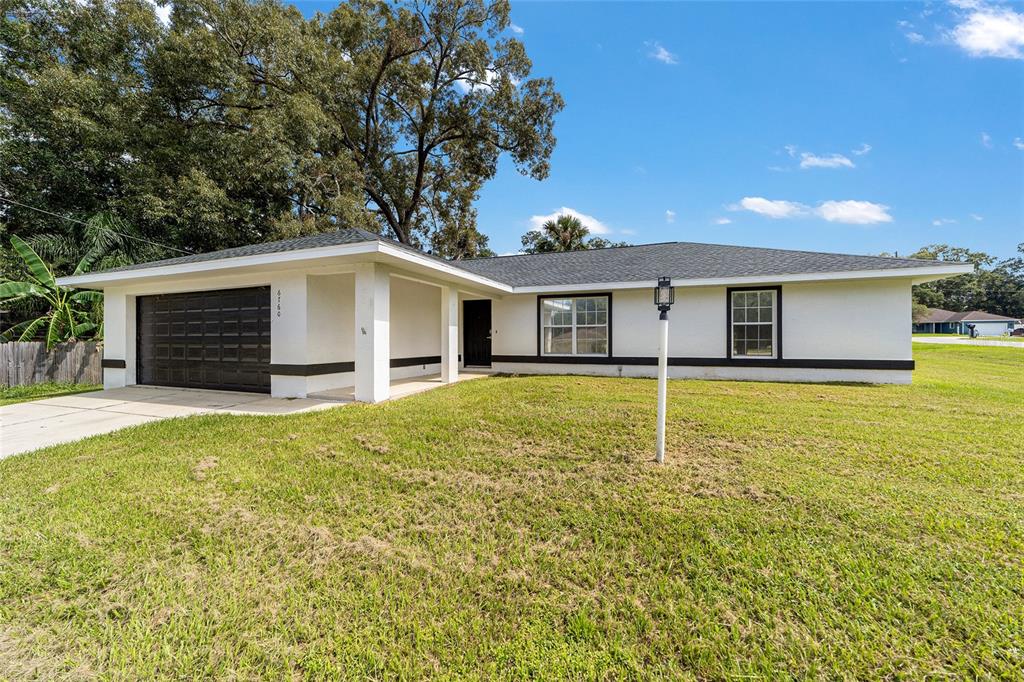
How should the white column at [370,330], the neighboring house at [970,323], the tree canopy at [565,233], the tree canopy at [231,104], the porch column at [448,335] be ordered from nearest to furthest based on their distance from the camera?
the white column at [370,330]
the porch column at [448,335]
the tree canopy at [231,104]
the tree canopy at [565,233]
the neighboring house at [970,323]

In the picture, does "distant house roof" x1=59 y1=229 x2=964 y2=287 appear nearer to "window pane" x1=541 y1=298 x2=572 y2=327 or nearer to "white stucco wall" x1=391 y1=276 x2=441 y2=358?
"window pane" x1=541 y1=298 x2=572 y2=327

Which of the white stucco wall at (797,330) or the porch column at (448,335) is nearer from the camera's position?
the white stucco wall at (797,330)

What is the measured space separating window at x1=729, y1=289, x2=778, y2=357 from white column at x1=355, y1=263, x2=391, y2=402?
8731 mm

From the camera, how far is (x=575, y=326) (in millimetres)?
11844

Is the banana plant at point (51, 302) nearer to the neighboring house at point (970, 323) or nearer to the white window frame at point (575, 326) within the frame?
the white window frame at point (575, 326)

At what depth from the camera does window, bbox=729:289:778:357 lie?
1020cm

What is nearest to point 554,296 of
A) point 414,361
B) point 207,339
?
point 414,361

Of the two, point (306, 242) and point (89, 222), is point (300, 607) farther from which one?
point (89, 222)

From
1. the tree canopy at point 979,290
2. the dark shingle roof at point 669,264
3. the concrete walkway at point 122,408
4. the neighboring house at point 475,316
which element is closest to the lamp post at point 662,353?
the neighboring house at point 475,316

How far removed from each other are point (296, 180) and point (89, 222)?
651 centimetres

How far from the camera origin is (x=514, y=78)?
1856 centimetres

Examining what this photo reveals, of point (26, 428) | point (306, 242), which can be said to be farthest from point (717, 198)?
point (26, 428)

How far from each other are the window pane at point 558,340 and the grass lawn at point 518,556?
22.1 ft

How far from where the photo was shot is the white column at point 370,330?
7.39m
